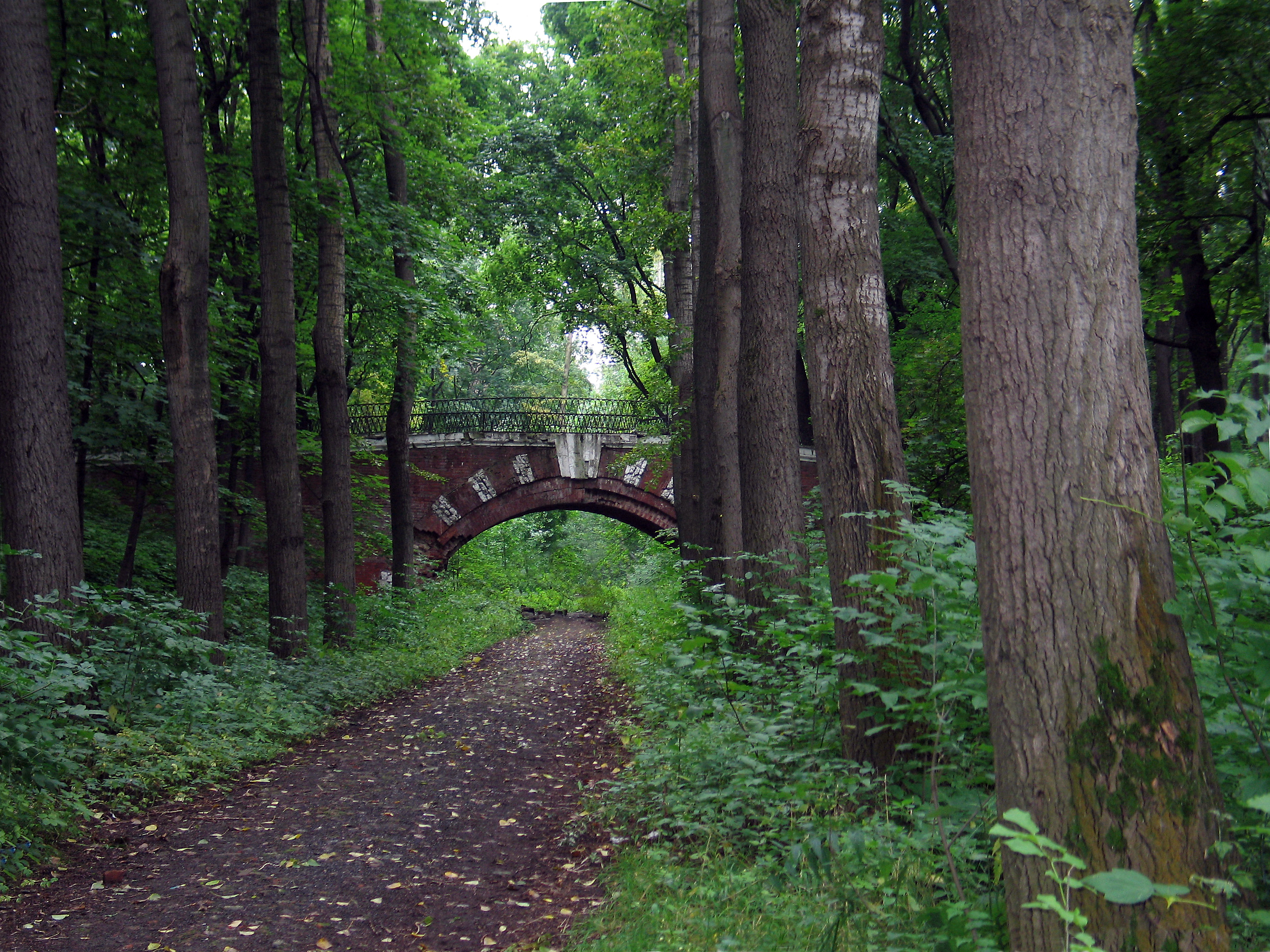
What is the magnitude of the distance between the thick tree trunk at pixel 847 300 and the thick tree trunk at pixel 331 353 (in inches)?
292

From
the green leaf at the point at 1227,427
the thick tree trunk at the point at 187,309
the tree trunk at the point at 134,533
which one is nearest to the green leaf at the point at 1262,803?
the green leaf at the point at 1227,427

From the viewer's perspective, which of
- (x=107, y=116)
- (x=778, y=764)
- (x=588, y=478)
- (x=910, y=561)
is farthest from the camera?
(x=588, y=478)

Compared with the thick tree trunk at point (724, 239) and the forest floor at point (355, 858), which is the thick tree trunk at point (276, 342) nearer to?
the forest floor at point (355, 858)

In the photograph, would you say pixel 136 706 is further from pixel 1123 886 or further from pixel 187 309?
pixel 1123 886

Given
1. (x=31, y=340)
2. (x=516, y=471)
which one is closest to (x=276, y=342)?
(x=31, y=340)

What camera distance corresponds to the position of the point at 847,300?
4.51m

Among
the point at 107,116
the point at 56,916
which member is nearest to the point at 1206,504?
the point at 56,916

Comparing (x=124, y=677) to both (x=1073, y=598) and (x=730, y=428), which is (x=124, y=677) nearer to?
(x=730, y=428)

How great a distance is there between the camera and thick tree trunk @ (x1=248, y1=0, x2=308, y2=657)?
9.31 meters

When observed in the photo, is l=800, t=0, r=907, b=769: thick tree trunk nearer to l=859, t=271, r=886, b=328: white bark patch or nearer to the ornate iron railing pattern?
l=859, t=271, r=886, b=328: white bark patch

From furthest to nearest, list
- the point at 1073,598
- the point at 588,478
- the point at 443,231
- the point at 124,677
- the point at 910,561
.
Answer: the point at 588,478 < the point at 443,231 < the point at 124,677 < the point at 910,561 < the point at 1073,598

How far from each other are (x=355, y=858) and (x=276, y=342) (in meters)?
6.36

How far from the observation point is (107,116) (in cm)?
1033

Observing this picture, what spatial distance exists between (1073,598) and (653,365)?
17.0 meters
